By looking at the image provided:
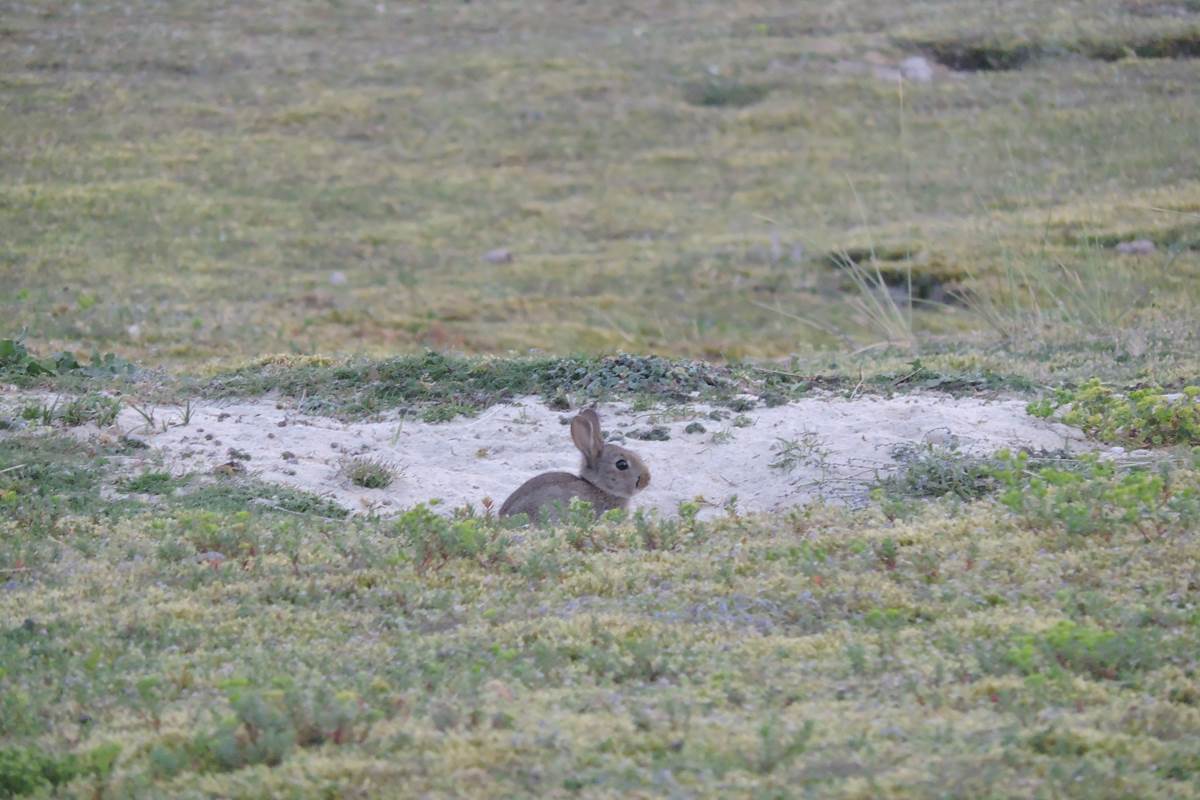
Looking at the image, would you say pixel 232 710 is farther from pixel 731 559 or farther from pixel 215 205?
pixel 215 205

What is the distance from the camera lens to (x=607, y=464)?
7.33 meters

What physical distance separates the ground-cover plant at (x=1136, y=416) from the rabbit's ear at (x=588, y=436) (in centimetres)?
220

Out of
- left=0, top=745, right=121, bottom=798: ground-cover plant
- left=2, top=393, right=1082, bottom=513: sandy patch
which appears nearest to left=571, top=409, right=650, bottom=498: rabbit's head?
left=2, top=393, right=1082, bottom=513: sandy patch

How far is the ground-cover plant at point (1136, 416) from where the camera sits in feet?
23.0

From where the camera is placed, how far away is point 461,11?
27250mm

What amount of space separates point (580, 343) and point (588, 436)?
7.46 m

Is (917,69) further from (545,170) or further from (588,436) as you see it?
(588,436)

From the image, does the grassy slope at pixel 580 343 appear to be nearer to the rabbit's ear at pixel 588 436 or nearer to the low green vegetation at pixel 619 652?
the low green vegetation at pixel 619 652

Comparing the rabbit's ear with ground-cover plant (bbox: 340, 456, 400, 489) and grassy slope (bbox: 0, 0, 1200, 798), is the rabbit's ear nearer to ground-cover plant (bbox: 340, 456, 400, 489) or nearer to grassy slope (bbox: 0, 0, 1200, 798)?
ground-cover plant (bbox: 340, 456, 400, 489)

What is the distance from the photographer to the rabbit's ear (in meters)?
7.38

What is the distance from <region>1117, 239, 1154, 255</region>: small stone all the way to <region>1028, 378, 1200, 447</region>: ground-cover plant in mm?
9213

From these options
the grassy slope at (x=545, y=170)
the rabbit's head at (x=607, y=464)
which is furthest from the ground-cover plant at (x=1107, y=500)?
the grassy slope at (x=545, y=170)

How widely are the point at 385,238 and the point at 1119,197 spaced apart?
30.4ft

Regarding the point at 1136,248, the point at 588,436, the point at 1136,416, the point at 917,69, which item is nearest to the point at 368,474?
the point at 588,436
